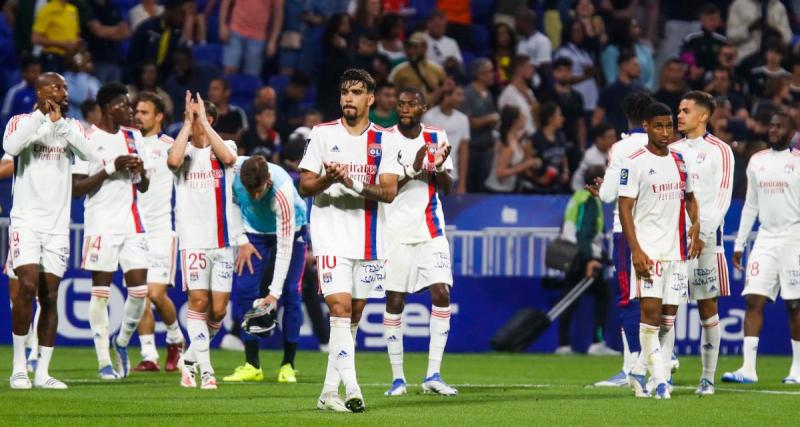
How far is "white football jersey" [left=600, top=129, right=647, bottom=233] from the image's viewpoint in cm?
1272

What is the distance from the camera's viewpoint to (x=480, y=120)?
21547 mm

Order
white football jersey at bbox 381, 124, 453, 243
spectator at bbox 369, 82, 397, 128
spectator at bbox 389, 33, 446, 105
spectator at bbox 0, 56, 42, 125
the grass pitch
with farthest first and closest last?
spectator at bbox 389, 33, 446, 105 < spectator at bbox 0, 56, 42, 125 < spectator at bbox 369, 82, 397, 128 < white football jersey at bbox 381, 124, 453, 243 < the grass pitch

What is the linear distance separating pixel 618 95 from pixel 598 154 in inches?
105

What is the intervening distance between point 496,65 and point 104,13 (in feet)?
19.8

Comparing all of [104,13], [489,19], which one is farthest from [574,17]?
[104,13]

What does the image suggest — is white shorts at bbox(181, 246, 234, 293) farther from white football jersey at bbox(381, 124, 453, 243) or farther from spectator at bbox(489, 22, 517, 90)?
spectator at bbox(489, 22, 517, 90)

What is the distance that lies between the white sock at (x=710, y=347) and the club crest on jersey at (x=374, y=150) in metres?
3.90

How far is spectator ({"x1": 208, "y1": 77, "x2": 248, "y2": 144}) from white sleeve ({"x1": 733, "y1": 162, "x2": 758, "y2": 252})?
23.6 ft

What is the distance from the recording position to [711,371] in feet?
42.5

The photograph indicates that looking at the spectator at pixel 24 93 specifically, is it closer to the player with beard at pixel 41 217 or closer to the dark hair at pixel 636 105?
the player with beard at pixel 41 217

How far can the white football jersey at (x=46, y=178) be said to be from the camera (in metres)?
12.5

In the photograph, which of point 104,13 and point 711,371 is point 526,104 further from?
point 711,371

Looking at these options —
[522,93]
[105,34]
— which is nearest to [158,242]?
[105,34]

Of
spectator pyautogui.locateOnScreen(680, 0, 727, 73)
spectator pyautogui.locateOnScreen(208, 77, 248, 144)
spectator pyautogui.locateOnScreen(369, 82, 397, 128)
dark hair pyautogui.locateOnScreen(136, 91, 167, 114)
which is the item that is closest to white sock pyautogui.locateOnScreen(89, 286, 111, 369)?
dark hair pyautogui.locateOnScreen(136, 91, 167, 114)
